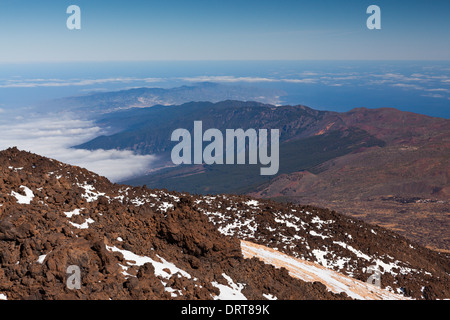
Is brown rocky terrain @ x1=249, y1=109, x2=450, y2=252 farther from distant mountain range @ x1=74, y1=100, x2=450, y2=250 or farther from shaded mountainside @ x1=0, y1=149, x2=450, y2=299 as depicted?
shaded mountainside @ x1=0, y1=149, x2=450, y2=299

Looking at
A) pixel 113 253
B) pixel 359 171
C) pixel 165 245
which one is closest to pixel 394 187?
pixel 359 171

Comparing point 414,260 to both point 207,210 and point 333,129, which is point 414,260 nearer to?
point 207,210

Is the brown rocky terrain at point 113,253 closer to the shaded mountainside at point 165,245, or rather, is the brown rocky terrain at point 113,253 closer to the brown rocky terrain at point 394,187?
the shaded mountainside at point 165,245

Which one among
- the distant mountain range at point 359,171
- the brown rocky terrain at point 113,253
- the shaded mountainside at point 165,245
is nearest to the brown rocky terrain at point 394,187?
the distant mountain range at point 359,171

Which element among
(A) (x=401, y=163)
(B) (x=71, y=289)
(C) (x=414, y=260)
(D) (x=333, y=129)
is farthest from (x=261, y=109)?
(B) (x=71, y=289)

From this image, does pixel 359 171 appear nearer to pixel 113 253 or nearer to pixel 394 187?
pixel 394 187

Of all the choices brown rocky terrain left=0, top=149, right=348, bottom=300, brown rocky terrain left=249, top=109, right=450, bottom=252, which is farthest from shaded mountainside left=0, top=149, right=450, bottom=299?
brown rocky terrain left=249, top=109, right=450, bottom=252
